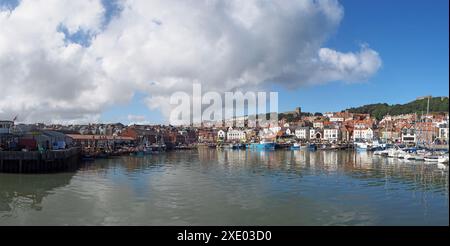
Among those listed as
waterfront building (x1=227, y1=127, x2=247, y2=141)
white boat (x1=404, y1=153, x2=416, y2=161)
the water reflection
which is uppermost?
waterfront building (x1=227, y1=127, x2=247, y2=141)

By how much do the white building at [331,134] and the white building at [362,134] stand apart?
6491 millimetres

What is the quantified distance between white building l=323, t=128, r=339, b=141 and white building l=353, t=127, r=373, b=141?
6491 mm

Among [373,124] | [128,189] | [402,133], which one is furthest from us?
[373,124]

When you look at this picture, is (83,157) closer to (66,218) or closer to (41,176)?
(41,176)

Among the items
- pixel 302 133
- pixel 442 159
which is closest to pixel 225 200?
pixel 442 159

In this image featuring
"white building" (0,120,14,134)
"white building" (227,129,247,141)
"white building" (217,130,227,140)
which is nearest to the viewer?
"white building" (0,120,14,134)

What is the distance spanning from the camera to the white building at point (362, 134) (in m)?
112

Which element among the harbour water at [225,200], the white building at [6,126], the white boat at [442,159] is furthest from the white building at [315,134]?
the white building at [6,126]

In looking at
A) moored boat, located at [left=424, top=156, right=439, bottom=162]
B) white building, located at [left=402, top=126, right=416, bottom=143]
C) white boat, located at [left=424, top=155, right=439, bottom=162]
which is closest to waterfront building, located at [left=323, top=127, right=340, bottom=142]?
white building, located at [left=402, top=126, right=416, bottom=143]

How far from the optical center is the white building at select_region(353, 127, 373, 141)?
112m

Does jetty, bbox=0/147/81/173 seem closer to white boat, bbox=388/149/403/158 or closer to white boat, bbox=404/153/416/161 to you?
white boat, bbox=404/153/416/161
